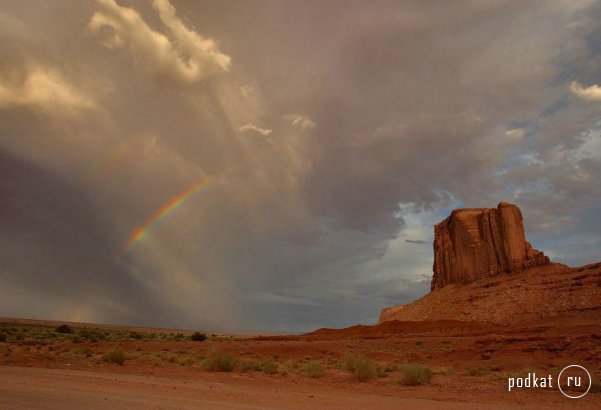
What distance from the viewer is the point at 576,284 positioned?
5475cm

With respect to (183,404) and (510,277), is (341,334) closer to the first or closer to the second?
(510,277)

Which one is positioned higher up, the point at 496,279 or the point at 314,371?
the point at 496,279

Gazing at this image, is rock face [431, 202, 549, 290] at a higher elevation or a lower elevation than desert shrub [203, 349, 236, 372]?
higher

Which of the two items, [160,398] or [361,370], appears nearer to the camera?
[160,398]

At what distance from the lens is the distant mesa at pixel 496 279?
5391 cm

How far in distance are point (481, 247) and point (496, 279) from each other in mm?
10673

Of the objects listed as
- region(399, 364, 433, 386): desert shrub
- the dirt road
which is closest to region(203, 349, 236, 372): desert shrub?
the dirt road

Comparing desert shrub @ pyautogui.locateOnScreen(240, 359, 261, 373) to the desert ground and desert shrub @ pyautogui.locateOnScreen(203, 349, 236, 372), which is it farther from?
desert shrub @ pyautogui.locateOnScreen(203, 349, 236, 372)

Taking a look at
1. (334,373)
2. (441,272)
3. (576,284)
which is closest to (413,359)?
(334,373)

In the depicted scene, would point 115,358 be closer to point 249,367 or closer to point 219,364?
point 219,364

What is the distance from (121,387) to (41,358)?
1725 centimetres

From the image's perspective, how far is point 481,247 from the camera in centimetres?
8281

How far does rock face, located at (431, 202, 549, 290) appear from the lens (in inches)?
3017

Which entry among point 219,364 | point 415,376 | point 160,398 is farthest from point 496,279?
point 160,398
